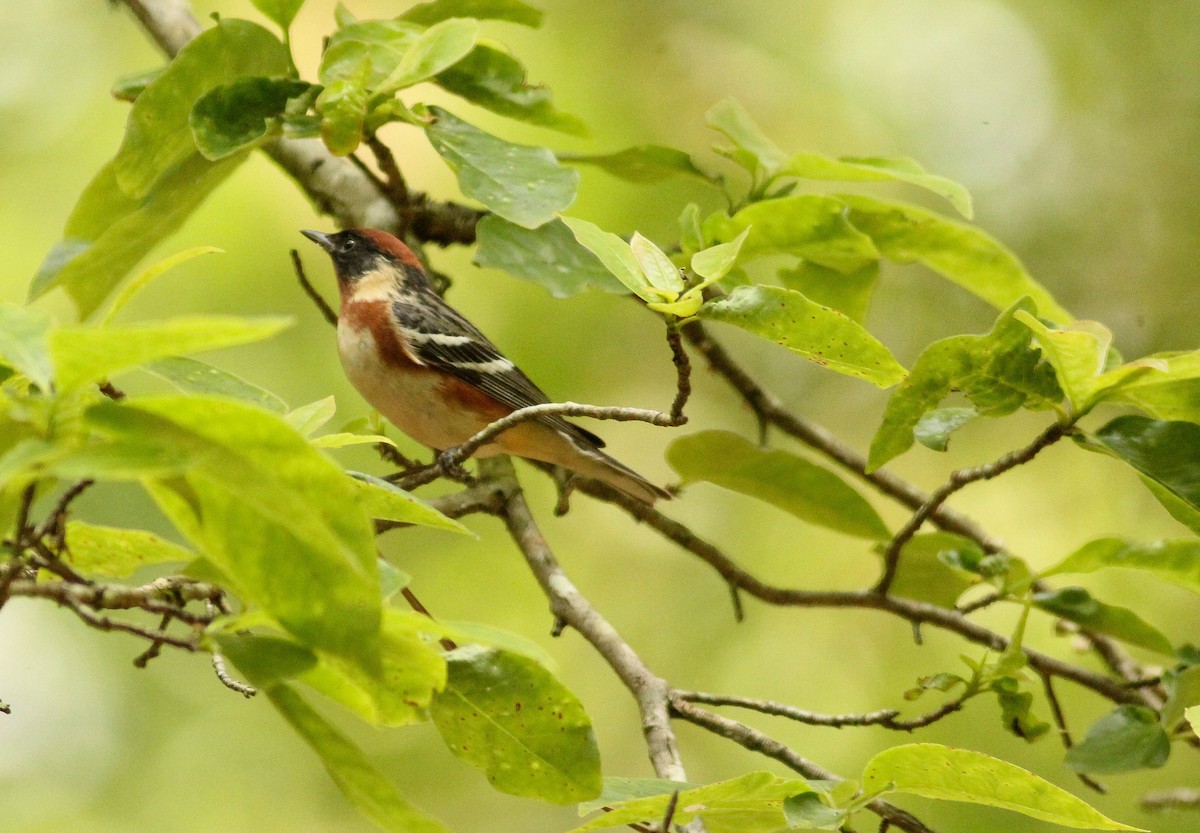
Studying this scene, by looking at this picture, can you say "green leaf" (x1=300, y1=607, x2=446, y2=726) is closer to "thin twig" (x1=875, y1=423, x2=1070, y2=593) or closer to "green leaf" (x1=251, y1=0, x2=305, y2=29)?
"thin twig" (x1=875, y1=423, x2=1070, y2=593)

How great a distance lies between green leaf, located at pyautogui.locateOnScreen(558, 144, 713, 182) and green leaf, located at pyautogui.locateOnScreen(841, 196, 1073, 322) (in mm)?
492

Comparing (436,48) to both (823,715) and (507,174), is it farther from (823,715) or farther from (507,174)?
(823,715)

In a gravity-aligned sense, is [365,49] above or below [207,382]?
above

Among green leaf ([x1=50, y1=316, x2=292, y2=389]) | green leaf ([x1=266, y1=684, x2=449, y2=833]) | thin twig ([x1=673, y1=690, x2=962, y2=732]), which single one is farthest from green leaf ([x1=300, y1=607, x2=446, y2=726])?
thin twig ([x1=673, y1=690, x2=962, y2=732])

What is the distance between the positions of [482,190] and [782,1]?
6.03 meters

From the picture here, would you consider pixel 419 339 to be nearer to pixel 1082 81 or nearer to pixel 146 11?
pixel 146 11

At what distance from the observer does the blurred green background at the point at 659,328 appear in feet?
19.9

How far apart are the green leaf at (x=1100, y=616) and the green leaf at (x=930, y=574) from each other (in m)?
0.39

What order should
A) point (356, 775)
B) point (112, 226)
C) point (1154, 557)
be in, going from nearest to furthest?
point (356, 775)
point (1154, 557)
point (112, 226)

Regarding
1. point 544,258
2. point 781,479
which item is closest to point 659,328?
point 781,479

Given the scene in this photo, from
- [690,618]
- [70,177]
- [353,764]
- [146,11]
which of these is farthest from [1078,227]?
[353,764]

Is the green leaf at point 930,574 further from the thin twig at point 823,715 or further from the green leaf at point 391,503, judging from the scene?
the green leaf at point 391,503

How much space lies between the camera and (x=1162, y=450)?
2158mm

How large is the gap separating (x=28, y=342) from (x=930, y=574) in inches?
110
